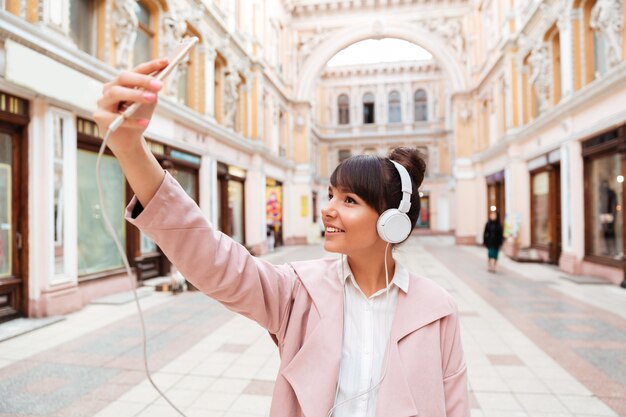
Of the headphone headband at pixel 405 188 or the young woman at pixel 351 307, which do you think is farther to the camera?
the headphone headband at pixel 405 188

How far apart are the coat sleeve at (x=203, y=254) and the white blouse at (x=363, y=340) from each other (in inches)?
10.7

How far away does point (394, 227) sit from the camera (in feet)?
4.22

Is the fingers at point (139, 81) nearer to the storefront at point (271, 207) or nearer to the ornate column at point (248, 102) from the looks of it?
the ornate column at point (248, 102)

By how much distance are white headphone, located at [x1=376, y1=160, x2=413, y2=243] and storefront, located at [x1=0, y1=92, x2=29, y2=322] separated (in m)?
6.83

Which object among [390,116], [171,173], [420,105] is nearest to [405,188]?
[171,173]

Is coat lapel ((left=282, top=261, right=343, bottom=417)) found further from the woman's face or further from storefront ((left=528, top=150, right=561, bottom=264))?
storefront ((left=528, top=150, right=561, bottom=264))

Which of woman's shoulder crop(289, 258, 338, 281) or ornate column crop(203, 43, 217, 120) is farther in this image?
ornate column crop(203, 43, 217, 120)

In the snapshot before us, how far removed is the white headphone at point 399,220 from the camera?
127 centimetres

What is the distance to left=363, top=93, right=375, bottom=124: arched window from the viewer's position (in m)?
34.6

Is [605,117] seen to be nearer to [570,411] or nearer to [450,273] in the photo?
[450,273]

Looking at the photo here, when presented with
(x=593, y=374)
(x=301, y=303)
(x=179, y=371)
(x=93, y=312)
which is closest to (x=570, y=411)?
(x=593, y=374)

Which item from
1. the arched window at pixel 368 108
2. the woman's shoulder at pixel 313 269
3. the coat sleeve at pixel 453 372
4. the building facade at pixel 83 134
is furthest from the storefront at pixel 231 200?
the arched window at pixel 368 108

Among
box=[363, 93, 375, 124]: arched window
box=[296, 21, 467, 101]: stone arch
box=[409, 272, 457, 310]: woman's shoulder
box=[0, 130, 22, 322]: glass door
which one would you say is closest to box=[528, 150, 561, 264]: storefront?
box=[296, 21, 467, 101]: stone arch

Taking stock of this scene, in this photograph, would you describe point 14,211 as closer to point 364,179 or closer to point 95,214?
point 95,214
